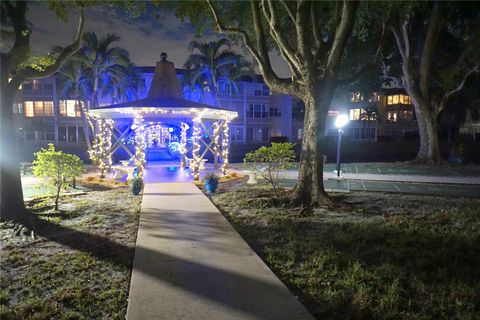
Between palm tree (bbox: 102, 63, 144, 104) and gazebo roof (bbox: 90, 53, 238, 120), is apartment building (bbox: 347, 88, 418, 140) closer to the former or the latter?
palm tree (bbox: 102, 63, 144, 104)

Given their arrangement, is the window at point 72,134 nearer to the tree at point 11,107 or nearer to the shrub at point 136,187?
the shrub at point 136,187

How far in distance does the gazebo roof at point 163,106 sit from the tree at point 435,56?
1548cm

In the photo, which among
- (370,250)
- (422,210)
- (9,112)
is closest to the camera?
(370,250)

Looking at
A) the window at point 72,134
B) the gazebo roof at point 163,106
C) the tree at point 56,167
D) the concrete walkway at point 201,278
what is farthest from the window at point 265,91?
the concrete walkway at point 201,278

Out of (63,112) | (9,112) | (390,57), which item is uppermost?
(390,57)

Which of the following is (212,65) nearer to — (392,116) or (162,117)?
(162,117)

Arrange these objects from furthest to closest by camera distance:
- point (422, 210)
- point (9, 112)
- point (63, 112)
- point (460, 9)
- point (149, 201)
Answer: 1. point (63, 112)
2. point (460, 9)
3. point (149, 201)
4. point (422, 210)
5. point (9, 112)

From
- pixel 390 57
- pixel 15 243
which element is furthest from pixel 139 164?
pixel 390 57

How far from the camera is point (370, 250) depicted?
691cm

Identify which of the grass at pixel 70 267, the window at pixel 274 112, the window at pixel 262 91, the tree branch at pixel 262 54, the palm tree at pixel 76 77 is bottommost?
the grass at pixel 70 267

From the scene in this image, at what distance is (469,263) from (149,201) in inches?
349

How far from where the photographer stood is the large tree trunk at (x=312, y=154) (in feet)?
36.3

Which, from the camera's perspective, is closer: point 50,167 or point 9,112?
point 9,112

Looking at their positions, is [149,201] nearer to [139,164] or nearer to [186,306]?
[139,164]
